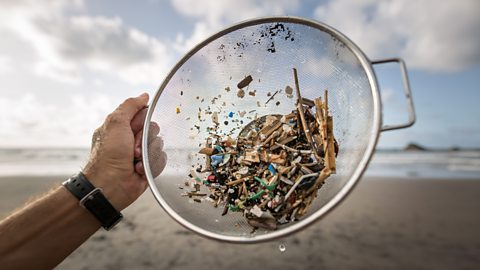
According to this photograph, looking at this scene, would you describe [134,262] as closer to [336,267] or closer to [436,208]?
[336,267]

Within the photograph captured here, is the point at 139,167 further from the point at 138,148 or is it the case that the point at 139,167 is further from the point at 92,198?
the point at 92,198

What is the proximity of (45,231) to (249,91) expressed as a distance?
0.98 m

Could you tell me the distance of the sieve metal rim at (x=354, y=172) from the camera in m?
0.94

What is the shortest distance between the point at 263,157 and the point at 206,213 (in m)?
0.33

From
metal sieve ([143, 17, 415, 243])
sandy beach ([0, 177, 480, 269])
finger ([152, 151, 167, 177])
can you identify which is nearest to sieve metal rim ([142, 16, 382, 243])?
metal sieve ([143, 17, 415, 243])

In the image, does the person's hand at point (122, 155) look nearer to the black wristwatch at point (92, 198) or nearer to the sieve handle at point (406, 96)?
the black wristwatch at point (92, 198)

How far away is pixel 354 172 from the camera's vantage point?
1.00 m

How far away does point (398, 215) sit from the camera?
4410 millimetres

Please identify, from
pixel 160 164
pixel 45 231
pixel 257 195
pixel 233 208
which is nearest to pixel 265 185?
pixel 257 195

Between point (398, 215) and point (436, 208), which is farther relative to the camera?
point (436, 208)

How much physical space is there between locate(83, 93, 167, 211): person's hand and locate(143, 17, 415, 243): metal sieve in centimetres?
6

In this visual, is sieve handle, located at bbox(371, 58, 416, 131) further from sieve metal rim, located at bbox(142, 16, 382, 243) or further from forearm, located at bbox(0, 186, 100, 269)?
forearm, located at bbox(0, 186, 100, 269)

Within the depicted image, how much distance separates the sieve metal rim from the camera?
0.94 meters

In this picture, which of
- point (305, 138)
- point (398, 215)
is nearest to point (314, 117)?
point (305, 138)
